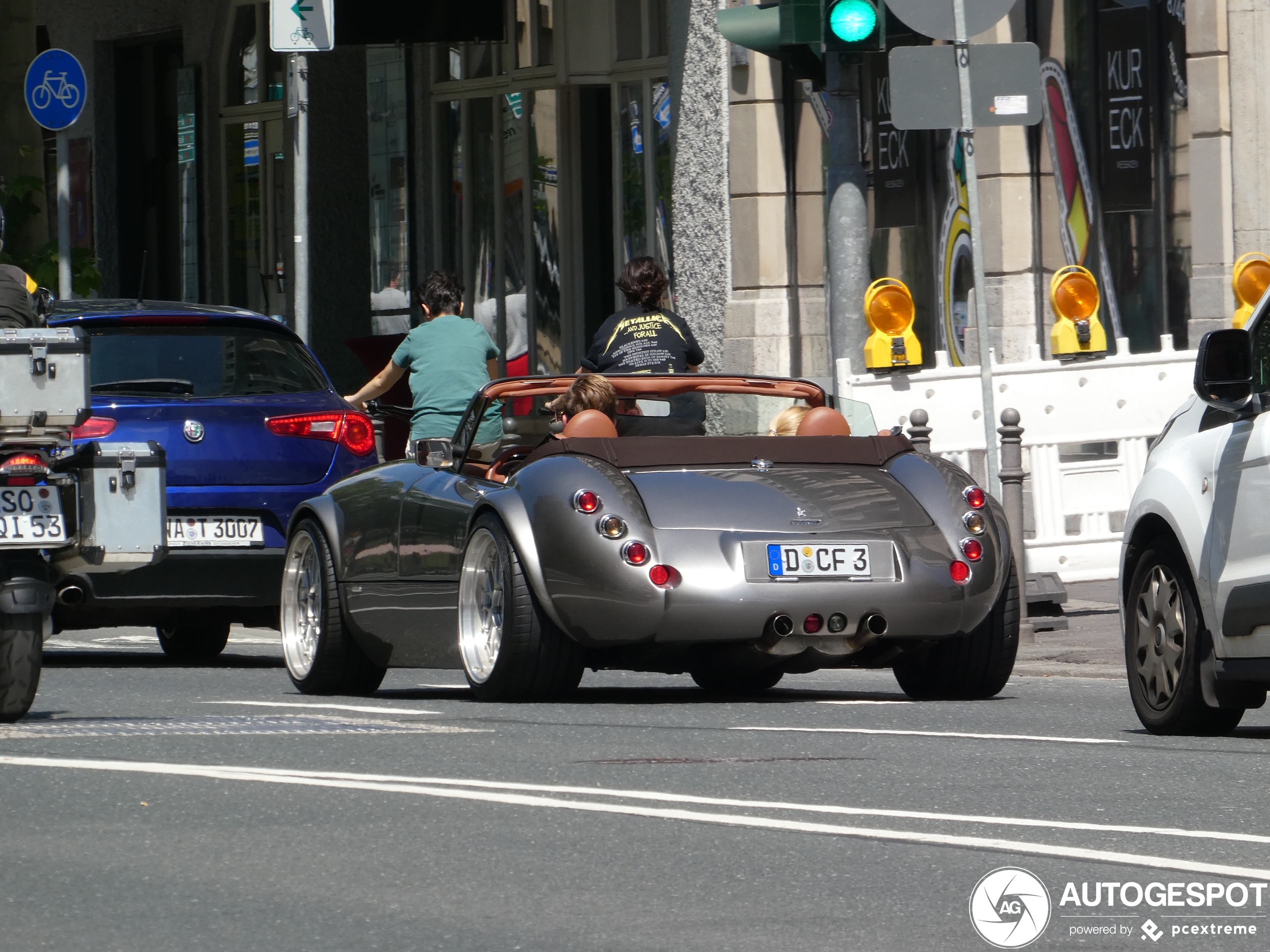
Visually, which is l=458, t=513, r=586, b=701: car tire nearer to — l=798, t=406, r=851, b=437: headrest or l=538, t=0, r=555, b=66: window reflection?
l=798, t=406, r=851, b=437: headrest

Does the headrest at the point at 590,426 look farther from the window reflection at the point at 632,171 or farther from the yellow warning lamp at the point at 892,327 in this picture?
the window reflection at the point at 632,171

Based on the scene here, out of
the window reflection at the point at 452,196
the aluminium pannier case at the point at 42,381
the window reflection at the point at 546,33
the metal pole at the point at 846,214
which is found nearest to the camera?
the aluminium pannier case at the point at 42,381

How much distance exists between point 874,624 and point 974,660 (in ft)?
1.99

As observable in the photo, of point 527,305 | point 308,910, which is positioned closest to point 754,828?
point 308,910

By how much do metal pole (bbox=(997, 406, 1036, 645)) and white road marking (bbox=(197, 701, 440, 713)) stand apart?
12.5 ft

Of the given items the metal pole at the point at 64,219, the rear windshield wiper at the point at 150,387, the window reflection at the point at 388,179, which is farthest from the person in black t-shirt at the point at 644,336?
the window reflection at the point at 388,179

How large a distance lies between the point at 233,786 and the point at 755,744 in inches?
65.7

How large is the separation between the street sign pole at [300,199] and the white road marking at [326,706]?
671 centimetres

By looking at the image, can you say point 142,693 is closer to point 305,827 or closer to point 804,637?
point 804,637

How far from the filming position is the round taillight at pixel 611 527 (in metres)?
9.02

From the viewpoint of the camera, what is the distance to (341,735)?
8.36 meters

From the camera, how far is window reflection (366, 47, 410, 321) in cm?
2758

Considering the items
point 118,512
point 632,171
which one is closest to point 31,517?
point 118,512

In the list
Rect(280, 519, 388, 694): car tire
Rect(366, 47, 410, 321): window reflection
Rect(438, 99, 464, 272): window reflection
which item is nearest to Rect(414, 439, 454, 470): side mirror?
Rect(280, 519, 388, 694): car tire
